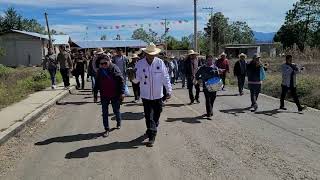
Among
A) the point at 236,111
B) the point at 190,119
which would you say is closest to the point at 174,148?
the point at 190,119

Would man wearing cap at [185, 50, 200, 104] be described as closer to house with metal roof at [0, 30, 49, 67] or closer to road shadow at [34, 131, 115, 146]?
road shadow at [34, 131, 115, 146]

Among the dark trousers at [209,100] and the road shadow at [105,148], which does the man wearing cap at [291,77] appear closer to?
the dark trousers at [209,100]

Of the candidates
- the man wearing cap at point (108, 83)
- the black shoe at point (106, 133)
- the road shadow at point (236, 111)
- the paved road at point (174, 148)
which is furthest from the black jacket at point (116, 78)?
the road shadow at point (236, 111)

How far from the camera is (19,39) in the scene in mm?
67000

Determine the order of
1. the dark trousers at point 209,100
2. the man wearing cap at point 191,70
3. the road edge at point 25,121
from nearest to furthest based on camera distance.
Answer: the road edge at point 25,121 < the dark trousers at point 209,100 < the man wearing cap at point 191,70

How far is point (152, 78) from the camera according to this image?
10203mm

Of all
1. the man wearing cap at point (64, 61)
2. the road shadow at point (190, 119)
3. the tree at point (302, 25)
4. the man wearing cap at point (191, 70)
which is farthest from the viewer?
the tree at point (302, 25)

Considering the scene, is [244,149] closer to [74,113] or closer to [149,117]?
[149,117]

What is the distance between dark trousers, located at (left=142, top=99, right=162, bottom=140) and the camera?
10094 millimetres

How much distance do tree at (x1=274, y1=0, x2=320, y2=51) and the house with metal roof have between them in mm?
53140

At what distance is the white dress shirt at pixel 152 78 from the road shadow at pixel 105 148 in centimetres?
88

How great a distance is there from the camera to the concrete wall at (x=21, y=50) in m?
67.0

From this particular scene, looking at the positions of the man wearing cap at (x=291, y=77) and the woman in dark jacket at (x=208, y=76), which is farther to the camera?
the man wearing cap at (x=291, y=77)

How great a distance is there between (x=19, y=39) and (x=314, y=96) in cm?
5397
